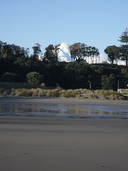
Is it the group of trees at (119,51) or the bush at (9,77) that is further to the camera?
the group of trees at (119,51)

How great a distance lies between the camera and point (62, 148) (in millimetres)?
8375

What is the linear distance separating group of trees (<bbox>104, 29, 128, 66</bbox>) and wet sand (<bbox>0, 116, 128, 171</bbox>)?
78.7 meters

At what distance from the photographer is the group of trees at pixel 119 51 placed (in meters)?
88.7

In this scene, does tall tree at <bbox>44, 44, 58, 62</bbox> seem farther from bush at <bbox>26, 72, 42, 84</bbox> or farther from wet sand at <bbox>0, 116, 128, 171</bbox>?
wet sand at <bbox>0, 116, 128, 171</bbox>

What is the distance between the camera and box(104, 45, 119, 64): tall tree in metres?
98.5

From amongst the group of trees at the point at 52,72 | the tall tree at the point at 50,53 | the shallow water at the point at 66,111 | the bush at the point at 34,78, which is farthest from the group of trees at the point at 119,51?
the shallow water at the point at 66,111

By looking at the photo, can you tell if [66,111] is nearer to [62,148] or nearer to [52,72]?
[62,148]

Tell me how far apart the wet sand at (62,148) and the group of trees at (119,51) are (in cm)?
7870

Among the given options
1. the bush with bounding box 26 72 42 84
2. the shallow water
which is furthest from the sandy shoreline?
the bush with bounding box 26 72 42 84

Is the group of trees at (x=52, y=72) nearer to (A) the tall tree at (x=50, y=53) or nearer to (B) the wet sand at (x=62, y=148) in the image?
(A) the tall tree at (x=50, y=53)

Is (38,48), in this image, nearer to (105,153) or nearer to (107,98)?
(107,98)

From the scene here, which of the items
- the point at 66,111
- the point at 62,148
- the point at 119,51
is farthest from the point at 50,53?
the point at 62,148

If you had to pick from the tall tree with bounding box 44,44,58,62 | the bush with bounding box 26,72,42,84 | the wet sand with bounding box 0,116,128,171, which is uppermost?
the tall tree with bounding box 44,44,58,62

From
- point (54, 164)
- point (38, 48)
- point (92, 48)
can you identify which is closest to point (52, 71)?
point (38, 48)
